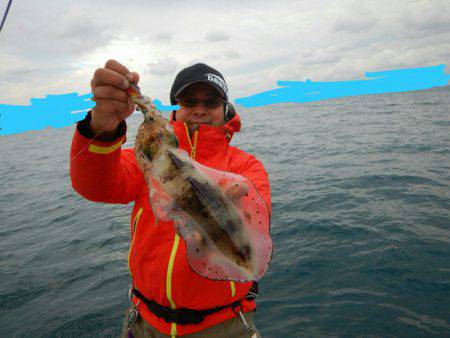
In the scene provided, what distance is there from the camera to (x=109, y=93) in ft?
8.89

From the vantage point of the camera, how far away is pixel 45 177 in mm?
24359

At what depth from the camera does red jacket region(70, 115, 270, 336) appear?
9.78 ft

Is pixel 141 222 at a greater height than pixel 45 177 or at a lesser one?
greater

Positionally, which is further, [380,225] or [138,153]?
[380,225]

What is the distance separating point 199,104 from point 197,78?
0.36 m

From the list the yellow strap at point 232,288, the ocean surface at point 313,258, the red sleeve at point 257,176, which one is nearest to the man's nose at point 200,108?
the red sleeve at point 257,176

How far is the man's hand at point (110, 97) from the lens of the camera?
266cm

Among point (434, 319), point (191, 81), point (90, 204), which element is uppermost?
point (191, 81)

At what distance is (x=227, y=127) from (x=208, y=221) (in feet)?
6.26

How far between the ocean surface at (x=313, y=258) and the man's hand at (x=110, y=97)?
5360mm

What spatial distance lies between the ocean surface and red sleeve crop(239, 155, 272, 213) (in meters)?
3.99

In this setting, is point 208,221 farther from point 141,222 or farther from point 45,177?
point 45,177

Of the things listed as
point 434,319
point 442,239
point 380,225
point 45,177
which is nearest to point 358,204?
point 380,225

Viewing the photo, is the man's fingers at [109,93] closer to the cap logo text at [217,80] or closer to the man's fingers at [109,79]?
the man's fingers at [109,79]
